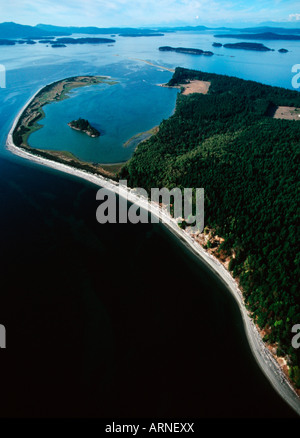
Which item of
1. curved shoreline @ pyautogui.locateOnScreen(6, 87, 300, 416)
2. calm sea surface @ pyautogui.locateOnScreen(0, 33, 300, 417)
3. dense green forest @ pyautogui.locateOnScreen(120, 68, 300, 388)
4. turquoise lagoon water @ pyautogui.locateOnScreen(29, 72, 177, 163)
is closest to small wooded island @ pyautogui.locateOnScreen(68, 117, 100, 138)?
A: turquoise lagoon water @ pyautogui.locateOnScreen(29, 72, 177, 163)

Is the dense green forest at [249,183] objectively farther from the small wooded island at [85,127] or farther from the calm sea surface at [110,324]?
the small wooded island at [85,127]

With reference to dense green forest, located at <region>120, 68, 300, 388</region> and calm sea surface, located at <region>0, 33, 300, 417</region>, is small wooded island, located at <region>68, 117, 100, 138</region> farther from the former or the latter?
calm sea surface, located at <region>0, 33, 300, 417</region>

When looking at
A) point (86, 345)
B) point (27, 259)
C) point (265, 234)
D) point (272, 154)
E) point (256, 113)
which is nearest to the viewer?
point (86, 345)

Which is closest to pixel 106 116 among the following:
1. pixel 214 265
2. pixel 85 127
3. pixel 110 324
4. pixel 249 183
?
pixel 85 127

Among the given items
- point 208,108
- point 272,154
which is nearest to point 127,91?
point 208,108

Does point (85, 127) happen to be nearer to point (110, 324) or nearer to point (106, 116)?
point (106, 116)

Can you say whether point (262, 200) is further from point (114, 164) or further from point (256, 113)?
point (256, 113)
